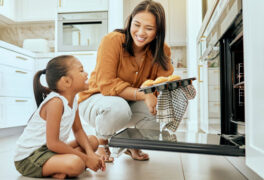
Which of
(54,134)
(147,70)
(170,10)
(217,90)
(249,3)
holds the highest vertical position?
(170,10)

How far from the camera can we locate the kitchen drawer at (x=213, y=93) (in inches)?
61.1

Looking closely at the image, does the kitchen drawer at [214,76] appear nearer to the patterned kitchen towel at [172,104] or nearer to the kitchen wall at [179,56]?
the patterned kitchen towel at [172,104]

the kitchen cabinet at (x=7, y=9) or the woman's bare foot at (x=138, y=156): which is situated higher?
the kitchen cabinet at (x=7, y=9)

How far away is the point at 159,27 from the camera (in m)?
1.31

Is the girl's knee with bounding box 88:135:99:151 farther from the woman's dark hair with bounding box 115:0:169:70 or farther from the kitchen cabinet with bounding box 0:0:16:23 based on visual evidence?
the kitchen cabinet with bounding box 0:0:16:23

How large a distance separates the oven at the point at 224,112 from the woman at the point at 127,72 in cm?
14

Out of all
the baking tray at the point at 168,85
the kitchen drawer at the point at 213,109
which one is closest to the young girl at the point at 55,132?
the baking tray at the point at 168,85

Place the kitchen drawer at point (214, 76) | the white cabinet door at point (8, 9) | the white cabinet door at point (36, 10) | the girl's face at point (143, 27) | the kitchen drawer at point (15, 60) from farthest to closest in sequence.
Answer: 1. the white cabinet door at point (36, 10)
2. the white cabinet door at point (8, 9)
3. the kitchen drawer at point (15, 60)
4. the kitchen drawer at point (214, 76)
5. the girl's face at point (143, 27)

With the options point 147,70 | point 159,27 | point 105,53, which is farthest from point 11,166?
point 159,27

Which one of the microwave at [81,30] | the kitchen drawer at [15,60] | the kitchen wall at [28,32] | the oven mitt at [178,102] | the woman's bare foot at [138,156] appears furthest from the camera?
the kitchen wall at [28,32]

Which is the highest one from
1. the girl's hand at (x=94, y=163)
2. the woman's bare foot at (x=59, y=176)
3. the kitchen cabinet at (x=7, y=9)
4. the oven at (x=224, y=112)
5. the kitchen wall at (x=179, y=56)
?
the kitchen cabinet at (x=7, y=9)

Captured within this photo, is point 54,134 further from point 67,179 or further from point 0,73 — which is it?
point 0,73

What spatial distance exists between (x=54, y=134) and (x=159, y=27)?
2.36 ft

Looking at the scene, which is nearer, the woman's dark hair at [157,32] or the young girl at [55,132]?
the young girl at [55,132]
